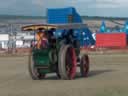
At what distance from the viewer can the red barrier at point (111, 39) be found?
210 ft

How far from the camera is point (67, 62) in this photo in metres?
21.7

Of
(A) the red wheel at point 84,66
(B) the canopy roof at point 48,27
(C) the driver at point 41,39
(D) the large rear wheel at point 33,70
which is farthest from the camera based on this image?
(A) the red wheel at point 84,66

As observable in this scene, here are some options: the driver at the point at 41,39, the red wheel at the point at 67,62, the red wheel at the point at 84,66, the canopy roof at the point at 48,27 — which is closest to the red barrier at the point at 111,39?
the red wheel at the point at 84,66

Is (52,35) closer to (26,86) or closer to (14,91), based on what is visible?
(26,86)

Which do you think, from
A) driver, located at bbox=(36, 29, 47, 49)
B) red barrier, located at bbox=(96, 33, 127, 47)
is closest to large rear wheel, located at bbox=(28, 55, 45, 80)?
driver, located at bbox=(36, 29, 47, 49)

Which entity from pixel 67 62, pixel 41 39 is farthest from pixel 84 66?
pixel 41 39

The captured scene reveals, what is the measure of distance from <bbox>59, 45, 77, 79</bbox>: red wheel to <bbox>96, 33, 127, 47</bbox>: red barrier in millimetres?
42123

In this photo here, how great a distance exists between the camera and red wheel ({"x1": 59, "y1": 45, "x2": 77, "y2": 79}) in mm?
21016

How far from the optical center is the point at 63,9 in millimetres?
52812

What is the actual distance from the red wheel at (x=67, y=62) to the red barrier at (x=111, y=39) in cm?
4212

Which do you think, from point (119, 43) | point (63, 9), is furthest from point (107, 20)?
point (63, 9)

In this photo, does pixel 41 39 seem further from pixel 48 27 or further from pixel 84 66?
pixel 84 66

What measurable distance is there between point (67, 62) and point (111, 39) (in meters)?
42.8

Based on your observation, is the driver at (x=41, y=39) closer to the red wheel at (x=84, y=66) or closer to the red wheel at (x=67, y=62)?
the red wheel at (x=67, y=62)
